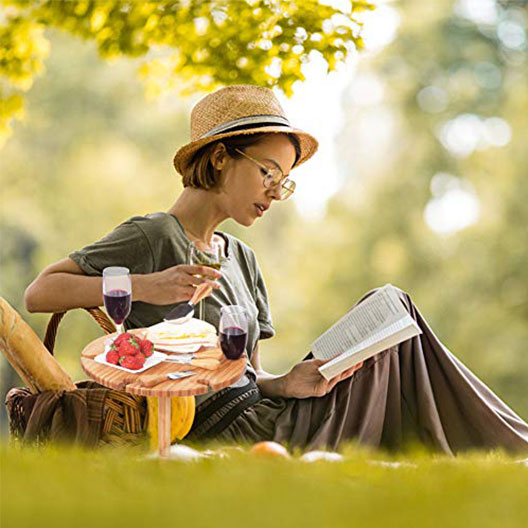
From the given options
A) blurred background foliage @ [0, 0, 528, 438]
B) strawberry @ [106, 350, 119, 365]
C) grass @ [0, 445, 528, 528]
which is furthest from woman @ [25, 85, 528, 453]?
blurred background foliage @ [0, 0, 528, 438]

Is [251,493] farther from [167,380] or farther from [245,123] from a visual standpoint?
[245,123]

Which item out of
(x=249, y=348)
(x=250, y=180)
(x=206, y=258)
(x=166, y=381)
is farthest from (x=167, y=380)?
(x=250, y=180)

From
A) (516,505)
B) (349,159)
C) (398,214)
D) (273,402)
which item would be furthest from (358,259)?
(516,505)

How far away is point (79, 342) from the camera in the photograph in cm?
1284

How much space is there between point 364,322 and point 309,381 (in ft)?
0.92

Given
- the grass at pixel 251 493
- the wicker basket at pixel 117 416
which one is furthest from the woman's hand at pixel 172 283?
the grass at pixel 251 493

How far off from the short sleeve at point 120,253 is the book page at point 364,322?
626 millimetres

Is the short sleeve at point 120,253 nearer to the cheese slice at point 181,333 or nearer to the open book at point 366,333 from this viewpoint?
the cheese slice at point 181,333

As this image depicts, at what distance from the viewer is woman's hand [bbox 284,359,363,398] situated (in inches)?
93.3

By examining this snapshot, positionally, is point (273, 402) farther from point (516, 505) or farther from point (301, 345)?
point (301, 345)

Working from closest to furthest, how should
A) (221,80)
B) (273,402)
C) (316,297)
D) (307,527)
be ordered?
(307,527) < (273,402) < (221,80) < (316,297)

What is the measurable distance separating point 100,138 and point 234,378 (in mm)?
12482

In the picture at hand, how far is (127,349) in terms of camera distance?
204 cm

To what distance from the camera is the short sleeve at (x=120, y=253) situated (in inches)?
89.9
